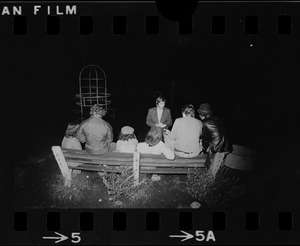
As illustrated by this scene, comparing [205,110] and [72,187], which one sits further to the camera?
[72,187]

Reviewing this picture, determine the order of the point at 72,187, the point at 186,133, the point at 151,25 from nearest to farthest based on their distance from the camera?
the point at 151,25
the point at 186,133
the point at 72,187

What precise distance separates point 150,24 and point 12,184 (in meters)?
2.50

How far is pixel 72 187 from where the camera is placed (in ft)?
19.4

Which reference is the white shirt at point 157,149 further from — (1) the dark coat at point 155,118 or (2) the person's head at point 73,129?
(2) the person's head at point 73,129

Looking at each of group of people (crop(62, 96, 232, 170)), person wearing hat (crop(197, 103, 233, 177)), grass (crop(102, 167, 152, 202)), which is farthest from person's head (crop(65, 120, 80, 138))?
person wearing hat (crop(197, 103, 233, 177))

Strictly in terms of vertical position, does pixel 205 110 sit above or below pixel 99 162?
above

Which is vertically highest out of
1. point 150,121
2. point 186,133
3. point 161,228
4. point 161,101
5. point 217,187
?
point 161,101

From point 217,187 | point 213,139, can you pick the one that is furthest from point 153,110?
point 217,187

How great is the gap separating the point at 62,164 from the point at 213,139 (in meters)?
1.82

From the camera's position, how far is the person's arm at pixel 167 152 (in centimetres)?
578

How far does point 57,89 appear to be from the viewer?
5855mm

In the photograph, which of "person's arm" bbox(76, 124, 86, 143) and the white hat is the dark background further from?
"person's arm" bbox(76, 124, 86, 143)

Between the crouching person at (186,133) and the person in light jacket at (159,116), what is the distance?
0.11 m

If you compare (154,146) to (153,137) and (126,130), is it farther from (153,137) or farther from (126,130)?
(126,130)
